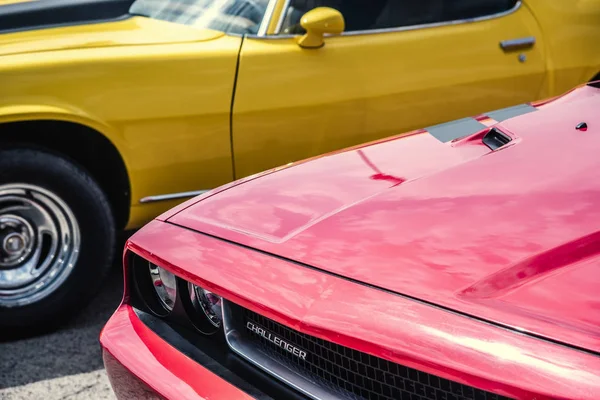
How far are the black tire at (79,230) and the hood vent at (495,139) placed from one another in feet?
5.45

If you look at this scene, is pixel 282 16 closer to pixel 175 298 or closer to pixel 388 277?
pixel 175 298

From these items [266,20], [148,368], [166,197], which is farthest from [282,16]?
[148,368]

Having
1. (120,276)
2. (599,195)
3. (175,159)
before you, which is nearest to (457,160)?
(599,195)

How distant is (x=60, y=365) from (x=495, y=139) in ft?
5.93

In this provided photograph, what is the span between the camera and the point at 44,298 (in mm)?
3236

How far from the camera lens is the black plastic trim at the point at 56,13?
3.59m

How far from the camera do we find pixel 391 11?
12.1 feet

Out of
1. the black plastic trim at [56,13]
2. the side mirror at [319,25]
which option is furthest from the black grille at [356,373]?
the black plastic trim at [56,13]

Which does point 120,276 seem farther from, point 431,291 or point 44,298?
point 431,291

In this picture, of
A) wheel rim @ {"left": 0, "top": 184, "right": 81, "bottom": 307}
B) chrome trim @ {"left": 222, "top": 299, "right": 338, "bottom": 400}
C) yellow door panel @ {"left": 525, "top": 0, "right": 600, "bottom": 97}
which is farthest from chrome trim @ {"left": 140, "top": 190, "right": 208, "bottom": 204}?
yellow door panel @ {"left": 525, "top": 0, "right": 600, "bottom": 97}

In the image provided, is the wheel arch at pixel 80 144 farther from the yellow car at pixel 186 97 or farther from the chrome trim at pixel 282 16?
the chrome trim at pixel 282 16

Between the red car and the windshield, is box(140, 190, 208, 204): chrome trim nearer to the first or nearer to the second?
the windshield

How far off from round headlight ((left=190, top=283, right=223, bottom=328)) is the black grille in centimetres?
16

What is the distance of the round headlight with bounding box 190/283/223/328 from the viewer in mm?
1904
